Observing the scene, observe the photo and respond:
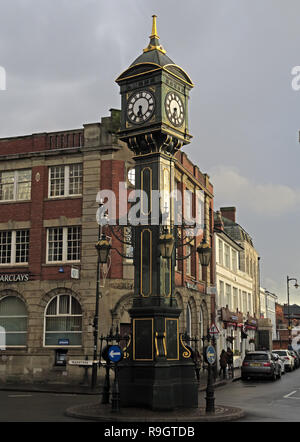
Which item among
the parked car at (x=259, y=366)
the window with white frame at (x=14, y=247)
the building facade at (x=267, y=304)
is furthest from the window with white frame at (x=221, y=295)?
the building facade at (x=267, y=304)

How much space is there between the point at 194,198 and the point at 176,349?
2314 centimetres

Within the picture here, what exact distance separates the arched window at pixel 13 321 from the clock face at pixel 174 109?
53.0 ft

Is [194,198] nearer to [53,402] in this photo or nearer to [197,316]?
[197,316]

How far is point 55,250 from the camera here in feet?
100

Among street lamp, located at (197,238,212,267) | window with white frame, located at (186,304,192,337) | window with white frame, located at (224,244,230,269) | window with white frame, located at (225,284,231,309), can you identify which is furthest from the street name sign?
window with white frame, located at (224,244,230,269)

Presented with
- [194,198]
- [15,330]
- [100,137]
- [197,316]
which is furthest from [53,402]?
[194,198]

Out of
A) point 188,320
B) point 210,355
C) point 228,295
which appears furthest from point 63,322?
point 228,295

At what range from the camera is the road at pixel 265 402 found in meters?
15.0

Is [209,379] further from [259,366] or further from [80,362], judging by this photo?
[259,366]

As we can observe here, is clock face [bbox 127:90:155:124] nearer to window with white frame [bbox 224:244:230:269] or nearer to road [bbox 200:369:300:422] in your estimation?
road [bbox 200:369:300:422]

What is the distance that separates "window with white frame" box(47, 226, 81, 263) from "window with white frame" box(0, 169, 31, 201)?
2731 mm

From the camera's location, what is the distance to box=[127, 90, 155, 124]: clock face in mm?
18047

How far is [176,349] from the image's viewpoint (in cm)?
1697

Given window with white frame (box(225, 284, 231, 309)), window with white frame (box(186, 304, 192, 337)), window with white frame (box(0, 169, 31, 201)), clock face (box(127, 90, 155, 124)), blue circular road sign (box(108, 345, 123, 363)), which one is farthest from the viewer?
window with white frame (box(225, 284, 231, 309))
